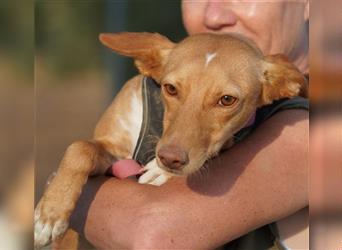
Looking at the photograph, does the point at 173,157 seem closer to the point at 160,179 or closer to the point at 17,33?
the point at 160,179

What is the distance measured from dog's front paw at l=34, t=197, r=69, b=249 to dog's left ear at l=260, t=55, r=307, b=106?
656 millimetres

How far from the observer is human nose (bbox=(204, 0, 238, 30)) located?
208cm

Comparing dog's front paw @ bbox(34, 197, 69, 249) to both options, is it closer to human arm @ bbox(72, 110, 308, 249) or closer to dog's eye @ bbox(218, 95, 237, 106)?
human arm @ bbox(72, 110, 308, 249)

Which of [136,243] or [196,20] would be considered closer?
[136,243]

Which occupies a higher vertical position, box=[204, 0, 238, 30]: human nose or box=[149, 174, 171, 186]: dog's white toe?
box=[204, 0, 238, 30]: human nose

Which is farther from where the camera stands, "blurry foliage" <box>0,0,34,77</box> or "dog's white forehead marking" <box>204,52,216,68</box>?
"dog's white forehead marking" <box>204,52,216,68</box>

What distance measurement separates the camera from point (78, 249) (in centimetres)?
190

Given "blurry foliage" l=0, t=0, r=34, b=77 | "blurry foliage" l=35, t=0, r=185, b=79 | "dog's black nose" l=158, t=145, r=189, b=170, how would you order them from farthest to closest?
"blurry foliage" l=35, t=0, r=185, b=79
"dog's black nose" l=158, t=145, r=189, b=170
"blurry foliage" l=0, t=0, r=34, b=77

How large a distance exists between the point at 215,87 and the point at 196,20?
0.61m

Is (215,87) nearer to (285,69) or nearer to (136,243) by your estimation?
(285,69)

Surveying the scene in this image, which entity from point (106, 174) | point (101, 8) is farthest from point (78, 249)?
point (101, 8)

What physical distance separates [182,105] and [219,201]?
0.27 meters

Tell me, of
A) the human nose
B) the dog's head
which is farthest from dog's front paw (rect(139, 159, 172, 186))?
the human nose

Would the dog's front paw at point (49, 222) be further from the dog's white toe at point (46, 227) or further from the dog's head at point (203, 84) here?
the dog's head at point (203, 84)
